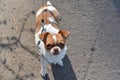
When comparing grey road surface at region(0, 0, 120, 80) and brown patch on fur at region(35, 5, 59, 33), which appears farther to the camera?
grey road surface at region(0, 0, 120, 80)

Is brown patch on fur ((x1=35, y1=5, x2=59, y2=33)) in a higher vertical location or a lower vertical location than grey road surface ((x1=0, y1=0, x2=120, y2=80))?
higher

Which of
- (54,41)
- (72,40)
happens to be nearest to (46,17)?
(72,40)

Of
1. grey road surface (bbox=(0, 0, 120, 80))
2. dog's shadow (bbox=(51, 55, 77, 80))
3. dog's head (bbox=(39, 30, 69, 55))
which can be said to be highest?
dog's head (bbox=(39, 30, 69, 55))

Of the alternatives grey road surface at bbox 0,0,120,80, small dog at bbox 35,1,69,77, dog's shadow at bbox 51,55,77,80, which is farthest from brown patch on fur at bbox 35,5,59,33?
dog's shadow at bbox 51,55,77,80

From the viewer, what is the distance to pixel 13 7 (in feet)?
17.9

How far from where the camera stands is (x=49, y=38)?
153 inches

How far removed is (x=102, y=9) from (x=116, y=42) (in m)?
0.74

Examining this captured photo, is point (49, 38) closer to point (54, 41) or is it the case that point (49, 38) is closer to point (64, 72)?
point (54, 41)

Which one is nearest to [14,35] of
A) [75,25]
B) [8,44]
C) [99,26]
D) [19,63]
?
[8,44]

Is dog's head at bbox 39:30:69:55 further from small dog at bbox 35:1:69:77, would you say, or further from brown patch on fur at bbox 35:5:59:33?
brown patch on fur at bbox 35:5:59:33

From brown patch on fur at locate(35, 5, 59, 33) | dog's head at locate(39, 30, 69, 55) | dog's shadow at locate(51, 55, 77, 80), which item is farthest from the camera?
dog's shadow at locate(51, 55, 77, 80)

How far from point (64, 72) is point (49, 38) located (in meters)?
1.01

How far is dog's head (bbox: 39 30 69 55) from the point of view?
12.6ft

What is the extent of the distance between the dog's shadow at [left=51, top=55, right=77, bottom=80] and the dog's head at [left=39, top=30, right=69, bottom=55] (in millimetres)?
839
